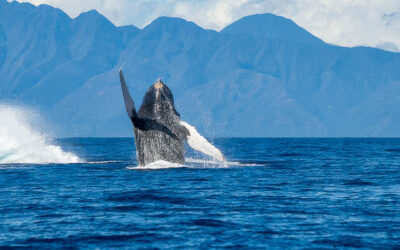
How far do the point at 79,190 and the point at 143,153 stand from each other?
17.6 feet

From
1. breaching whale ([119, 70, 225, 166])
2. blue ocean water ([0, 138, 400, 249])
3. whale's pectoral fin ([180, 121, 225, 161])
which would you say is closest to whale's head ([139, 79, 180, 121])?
breaching whale ([119, 70, 225, 166])

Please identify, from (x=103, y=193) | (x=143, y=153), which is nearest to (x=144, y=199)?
(x=103, y=193)

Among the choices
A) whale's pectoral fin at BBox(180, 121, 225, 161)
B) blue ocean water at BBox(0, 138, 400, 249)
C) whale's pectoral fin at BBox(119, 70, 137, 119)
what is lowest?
blue ocean water at BBox(0, 138, 400, 249)

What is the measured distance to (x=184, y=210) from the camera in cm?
1616

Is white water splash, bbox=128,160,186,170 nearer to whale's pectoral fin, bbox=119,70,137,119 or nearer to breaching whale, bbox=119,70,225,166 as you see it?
breaching whale, bbox=119,70,225,166

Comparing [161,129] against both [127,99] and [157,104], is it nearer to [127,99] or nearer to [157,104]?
[157,104]

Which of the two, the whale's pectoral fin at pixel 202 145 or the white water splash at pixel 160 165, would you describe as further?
the white water splash at pixel 160 165

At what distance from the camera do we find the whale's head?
2409cm

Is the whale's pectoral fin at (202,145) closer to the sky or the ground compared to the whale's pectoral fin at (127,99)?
closer to the ground

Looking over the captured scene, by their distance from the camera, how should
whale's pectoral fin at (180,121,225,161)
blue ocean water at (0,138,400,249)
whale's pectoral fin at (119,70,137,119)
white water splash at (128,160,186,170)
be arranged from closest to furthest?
blue ocean water at (0,138,400,249) → whale's pectoral fin at (119,70,137,119) → whale's pectoral fin at (180,121,225,161) → white water splash at (128,160,186,170)

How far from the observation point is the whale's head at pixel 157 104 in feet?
79.0

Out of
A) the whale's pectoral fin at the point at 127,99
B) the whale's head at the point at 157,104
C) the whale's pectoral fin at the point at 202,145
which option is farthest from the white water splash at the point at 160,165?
the whale's pectoral fin at the point at 127,99

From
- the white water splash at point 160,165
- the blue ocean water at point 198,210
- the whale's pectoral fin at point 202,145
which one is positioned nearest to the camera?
the blue ocean water at point 198,210

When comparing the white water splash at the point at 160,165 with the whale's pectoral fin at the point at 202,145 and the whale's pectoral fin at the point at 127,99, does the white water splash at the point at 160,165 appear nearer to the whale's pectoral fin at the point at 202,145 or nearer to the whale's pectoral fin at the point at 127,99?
the whale's pectoral fin at the point at 202,145
